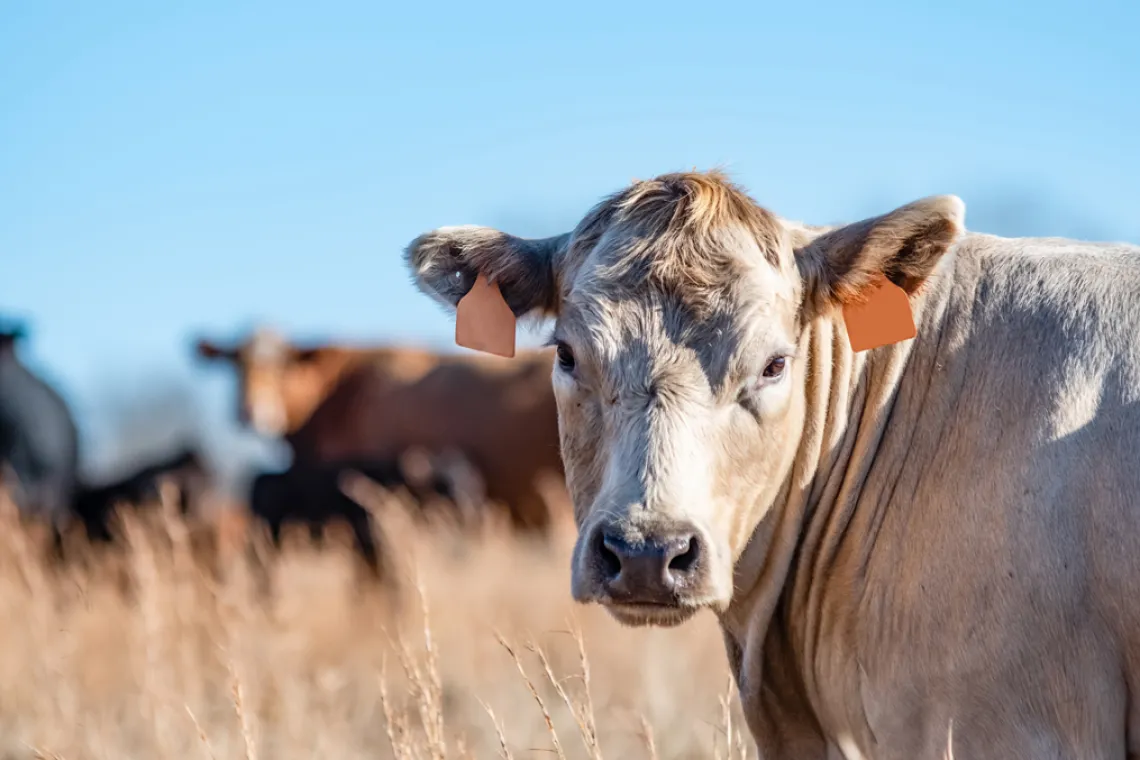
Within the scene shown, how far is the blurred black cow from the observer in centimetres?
1085

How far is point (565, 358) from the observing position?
11.8ft

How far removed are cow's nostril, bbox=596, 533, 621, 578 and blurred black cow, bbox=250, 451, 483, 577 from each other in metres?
7.87

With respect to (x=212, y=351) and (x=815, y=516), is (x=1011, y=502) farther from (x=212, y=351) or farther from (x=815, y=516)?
(x=212, y=351)

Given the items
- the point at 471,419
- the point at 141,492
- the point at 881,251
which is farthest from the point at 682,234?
the point at 471,419

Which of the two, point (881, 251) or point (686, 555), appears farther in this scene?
point (881, 251)

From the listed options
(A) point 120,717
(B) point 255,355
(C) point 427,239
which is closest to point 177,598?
(A) point 120,717

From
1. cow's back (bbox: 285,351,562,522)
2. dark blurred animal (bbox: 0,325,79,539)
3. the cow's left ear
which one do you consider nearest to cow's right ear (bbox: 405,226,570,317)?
the cow's left ear

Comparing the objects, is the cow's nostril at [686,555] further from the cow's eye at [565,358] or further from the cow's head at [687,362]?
the cow's eye at [565,358]

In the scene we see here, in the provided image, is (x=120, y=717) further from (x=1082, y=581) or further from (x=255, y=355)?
(x=255, y=355)

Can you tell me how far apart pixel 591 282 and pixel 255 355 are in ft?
58.8

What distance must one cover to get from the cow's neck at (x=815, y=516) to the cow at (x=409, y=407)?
9370mm

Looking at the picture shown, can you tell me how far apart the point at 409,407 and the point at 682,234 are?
1430cm

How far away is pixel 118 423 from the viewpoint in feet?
273

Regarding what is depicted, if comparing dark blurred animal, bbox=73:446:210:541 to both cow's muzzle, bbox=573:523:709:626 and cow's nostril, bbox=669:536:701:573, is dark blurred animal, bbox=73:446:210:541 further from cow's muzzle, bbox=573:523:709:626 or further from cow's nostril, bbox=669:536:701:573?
cow's nostril, bbox=669:536:701:573
